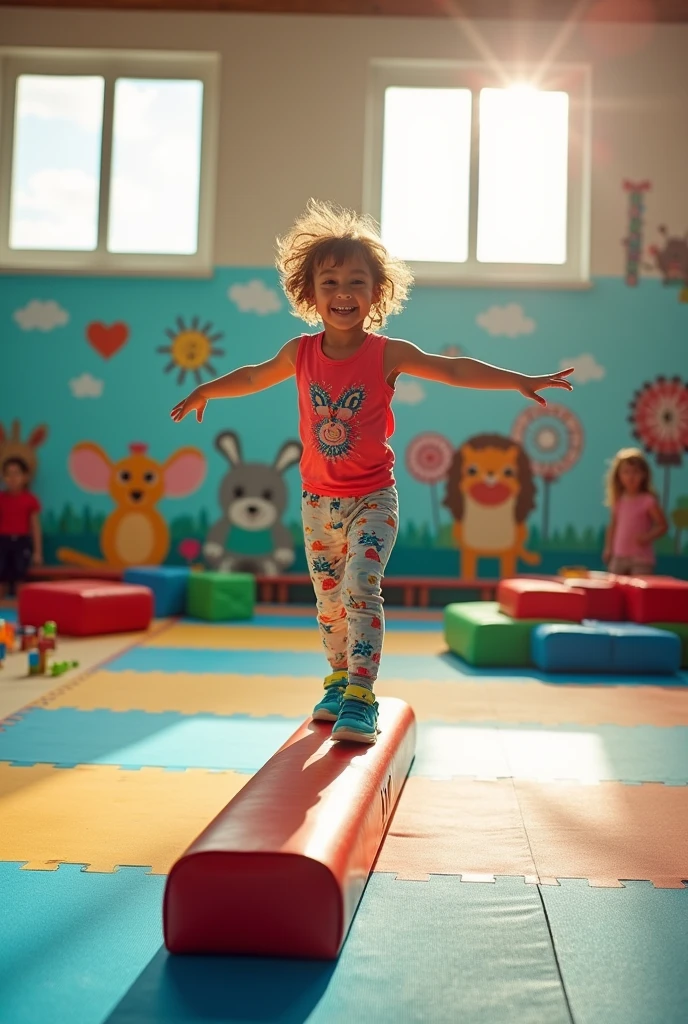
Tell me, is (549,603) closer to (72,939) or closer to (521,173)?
(72,939)

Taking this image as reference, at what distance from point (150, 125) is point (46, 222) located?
1.08 m

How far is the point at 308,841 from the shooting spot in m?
1.50

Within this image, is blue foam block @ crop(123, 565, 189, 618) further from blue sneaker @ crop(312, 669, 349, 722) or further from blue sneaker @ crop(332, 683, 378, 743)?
blue sneaker @ crop(332, 683, 378, 743)

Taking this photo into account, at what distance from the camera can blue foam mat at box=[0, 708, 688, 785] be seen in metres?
2.65

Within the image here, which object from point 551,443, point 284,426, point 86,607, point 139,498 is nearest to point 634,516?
point 551,443

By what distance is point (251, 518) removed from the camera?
23.5ft

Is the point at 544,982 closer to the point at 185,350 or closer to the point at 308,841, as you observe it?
the point at 308,841

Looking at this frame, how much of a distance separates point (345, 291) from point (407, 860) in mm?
1346

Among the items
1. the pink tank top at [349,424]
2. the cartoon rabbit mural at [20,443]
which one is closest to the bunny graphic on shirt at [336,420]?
the pink tank top at [349,424]

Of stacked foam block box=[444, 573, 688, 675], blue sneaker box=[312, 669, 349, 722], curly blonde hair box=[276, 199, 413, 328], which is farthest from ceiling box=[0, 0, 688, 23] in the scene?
blue sneaker box=[312, 669, 349, 722]

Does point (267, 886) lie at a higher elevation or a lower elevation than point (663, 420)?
lower

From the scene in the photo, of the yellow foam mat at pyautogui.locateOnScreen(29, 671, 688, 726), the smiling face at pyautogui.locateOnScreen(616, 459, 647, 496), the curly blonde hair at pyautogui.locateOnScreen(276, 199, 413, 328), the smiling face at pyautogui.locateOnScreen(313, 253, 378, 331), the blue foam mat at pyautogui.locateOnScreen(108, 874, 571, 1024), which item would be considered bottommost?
the blue foam mat at pyautogui.locateOnScreen(108, 874, 571, 1024)

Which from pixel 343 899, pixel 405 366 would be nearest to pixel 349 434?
pixel 405 366

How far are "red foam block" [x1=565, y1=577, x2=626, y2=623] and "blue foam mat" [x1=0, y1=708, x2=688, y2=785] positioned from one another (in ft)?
5.29
